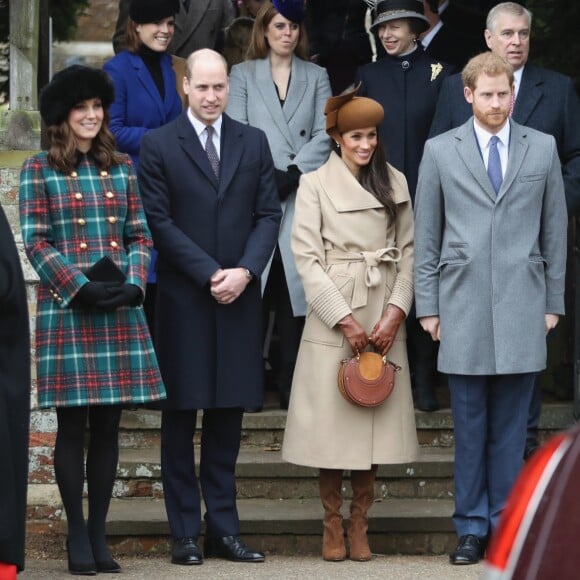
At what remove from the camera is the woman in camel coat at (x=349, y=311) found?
7.20 metres

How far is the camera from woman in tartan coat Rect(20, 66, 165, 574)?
670 centimetres

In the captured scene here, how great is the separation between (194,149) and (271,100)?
1.22 m

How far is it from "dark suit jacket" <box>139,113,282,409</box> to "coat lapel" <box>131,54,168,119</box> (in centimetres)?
98

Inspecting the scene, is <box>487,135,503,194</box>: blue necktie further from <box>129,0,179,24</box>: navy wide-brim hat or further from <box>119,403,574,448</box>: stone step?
<box>129,0,179,24</box>: navy wide-brim hat

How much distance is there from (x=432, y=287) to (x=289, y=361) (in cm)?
148

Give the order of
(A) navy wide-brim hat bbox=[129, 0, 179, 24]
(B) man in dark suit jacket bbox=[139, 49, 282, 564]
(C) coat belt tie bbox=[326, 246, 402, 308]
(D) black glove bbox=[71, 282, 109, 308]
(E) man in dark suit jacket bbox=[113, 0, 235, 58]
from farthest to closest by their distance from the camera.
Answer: (E) man in dark suit jacket bbox=[113, 0, 235, 58], (A) navy wide-brim hat bbox=[129, 0, 179, 24], (C) coat belt tie bbox=[326, 246, 402, 308], (B) man in dark suit jacket bbox=[139, 49, 282, 564], (D) black glove bbox=[71, 282, 109, 308]

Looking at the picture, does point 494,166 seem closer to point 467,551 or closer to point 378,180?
point 378,180

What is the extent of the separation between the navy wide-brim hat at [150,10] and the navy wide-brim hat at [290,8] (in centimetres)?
52

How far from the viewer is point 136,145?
318 inches

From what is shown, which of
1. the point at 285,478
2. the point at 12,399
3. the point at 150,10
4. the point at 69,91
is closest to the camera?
the point at 12,399

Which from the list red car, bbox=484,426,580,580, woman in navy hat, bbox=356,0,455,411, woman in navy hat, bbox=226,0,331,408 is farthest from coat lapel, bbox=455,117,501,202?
red car, bbox=484,426,580,580

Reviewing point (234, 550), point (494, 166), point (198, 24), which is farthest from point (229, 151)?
point (198, 24)

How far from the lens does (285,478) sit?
801 cm

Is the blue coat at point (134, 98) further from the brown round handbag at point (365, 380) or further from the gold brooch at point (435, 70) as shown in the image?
the brown round handbag at point (365, 380)
